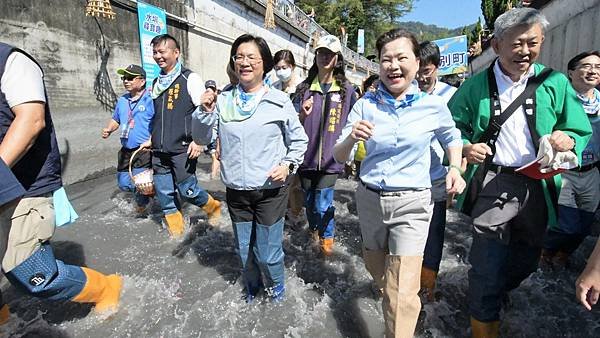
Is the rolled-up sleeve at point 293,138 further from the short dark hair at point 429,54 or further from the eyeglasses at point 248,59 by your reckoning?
the short dark hair at point 429,54

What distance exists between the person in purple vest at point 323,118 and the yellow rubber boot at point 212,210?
1.47 m

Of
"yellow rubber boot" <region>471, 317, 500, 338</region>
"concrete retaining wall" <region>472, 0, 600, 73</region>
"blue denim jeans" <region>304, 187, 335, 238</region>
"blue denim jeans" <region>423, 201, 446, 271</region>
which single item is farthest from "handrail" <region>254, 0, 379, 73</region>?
"yellow rubber boot" <region>471, 317, 500, 338</region>

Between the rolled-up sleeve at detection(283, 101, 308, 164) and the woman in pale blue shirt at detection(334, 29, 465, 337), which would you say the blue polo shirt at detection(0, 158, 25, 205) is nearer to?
the rolled-up sleeve at detection(283, 101, 308, 164)

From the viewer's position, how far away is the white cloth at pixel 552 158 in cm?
206

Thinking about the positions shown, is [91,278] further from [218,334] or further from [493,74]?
[493,74]

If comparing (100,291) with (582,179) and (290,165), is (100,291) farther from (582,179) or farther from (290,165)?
(582,179)

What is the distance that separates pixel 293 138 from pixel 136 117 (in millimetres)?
2550

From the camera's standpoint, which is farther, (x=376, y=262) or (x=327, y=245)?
(x=327, y=245)

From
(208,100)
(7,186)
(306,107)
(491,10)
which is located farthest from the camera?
(491,10)

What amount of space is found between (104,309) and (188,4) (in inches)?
355

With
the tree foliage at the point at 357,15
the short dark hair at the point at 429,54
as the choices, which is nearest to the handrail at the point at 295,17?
→ the tree foliage at the point at 357,15

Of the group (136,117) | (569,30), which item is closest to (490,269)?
(136,117)

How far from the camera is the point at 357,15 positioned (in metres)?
35.8

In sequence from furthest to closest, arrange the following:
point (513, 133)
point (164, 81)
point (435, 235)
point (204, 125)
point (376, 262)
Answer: point (164, 81), point (435, 235), point (204, 125), point (376, 262), point (513, 133)
